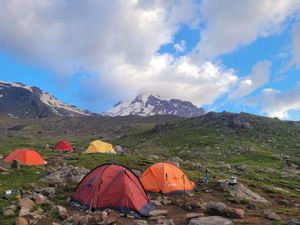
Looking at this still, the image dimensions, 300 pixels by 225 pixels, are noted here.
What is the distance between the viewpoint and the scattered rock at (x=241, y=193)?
26.6 metres

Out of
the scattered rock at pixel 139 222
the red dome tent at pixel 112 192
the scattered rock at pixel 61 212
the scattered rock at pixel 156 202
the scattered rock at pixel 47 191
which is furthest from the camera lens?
the scattered rock at pixel 156 202

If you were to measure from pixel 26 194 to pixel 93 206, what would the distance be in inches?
179

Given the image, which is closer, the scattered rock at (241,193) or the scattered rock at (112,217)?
the scattered rock at (112,217)

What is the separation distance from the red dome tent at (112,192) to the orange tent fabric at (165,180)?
12.9 ft

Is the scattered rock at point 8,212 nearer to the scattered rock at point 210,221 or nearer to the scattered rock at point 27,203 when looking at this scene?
the scattered rock at point 27,203

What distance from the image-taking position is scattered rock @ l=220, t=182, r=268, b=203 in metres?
26.6

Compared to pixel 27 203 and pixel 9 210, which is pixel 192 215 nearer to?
pixel 27 203

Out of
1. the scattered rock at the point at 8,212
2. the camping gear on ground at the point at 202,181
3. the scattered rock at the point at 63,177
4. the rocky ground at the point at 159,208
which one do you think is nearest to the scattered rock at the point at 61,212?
the rocky ground at the point at 159,208

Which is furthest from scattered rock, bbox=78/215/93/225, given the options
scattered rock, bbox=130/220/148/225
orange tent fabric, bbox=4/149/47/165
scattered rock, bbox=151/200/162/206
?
orange tent fabric, bbox=4/149/47/165

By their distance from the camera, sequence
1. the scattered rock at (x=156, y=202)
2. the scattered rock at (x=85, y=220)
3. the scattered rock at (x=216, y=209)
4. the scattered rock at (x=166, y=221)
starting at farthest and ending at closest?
1. the scattered rock at (x=156, y=202)
2. the scattered rock at (x=216, y=209)
3. the scattered rock at (x=166, y=221)
4. the scattered rock at (x=85, y=220)

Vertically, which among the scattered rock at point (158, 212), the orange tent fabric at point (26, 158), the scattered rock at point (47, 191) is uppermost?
the orange tent fabric at point (26, 158)

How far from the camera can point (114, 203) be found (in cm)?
2119

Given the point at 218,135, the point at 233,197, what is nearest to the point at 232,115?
the point at 218,135

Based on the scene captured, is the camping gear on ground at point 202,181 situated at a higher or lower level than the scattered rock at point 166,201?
higher
